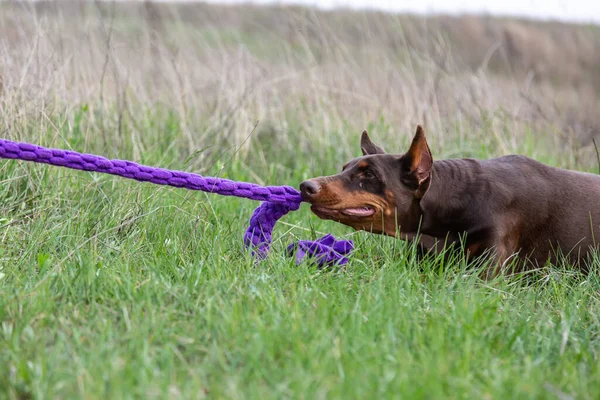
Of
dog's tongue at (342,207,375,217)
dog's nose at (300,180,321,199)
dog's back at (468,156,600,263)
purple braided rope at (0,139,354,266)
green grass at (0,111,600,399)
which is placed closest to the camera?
green grass at (0,111,600,399)

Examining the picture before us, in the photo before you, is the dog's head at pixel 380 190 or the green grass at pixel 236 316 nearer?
the green grass at pixel 236 316

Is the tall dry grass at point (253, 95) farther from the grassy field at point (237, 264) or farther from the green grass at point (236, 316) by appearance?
the green grass at point (236, 316)

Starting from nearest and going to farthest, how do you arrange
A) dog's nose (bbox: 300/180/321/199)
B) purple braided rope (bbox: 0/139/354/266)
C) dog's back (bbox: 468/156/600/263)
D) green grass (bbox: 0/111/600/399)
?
green grass (bbox: 0/111/600/399)
purple braided rope (bbox: 0/139/354/266)
dog's nose (bbox: 300/180/321/199)
dog's back (bbox: 468/156/600/263)

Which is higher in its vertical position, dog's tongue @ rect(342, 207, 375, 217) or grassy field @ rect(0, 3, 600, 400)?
dog's tongue @ rect(342, 207, 375, 217)

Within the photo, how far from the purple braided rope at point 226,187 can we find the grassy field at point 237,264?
109mm

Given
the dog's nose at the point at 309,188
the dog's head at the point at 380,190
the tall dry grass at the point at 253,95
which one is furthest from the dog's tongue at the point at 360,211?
the tall dry grass at the point at 253,95

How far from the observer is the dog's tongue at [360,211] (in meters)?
3.87

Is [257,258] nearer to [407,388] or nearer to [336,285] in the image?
[336,285]

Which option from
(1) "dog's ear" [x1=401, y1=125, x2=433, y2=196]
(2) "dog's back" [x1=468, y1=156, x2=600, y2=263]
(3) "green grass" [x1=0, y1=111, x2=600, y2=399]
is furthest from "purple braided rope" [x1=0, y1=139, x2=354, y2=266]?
(2) "dog's back" [x1=468, y1=156, x2=600, y2=263]

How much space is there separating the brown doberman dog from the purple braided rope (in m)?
0.20

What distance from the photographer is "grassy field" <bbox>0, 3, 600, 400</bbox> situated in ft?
8.46

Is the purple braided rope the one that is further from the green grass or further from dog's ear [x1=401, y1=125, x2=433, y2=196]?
dog's ear [x1=401, y1=125, x2=433, y2=196]

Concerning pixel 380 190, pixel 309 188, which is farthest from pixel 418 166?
pixel 309 188

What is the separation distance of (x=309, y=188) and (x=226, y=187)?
1.46 ft
